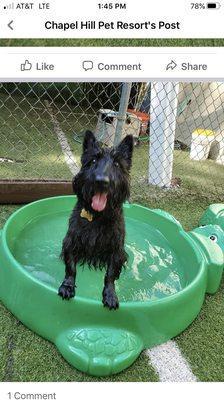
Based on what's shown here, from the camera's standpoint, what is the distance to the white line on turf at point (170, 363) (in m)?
2.58

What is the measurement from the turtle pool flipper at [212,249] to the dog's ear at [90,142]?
1466mm

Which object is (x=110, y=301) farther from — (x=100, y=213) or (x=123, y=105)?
(x=123, y=105)

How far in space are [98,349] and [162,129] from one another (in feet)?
9.76

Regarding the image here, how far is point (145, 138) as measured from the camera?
6.66 metres

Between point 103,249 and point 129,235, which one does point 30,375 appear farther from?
point 129,235

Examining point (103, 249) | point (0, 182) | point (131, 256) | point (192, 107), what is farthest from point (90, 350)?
point (192, 107)

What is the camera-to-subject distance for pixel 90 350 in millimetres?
2537

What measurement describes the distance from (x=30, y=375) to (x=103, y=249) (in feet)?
2.77

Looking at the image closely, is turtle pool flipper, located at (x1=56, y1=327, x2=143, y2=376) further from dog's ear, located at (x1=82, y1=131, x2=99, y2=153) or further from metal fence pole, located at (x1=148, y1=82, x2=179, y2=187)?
metal fence pole, located at (x1=148, y1=82, x2=179, y2=187)

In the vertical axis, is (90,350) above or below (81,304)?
below

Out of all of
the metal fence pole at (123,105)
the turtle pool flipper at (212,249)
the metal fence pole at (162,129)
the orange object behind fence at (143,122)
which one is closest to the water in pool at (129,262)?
the turtle pool flipper at (212,249)

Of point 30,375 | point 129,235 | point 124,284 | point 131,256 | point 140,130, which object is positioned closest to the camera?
point 30,375
